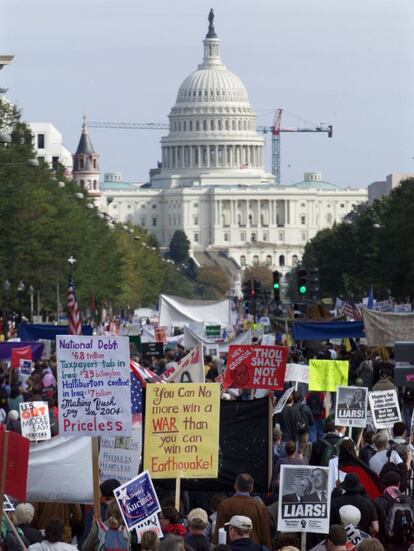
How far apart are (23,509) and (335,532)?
2.47 metres

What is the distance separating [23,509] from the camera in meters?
15.5

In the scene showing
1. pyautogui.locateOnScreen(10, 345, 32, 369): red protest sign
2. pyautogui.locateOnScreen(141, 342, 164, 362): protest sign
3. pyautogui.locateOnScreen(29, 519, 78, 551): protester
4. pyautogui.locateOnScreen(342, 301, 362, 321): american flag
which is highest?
pyautogui.locateOnScreen(342, 301, 362, 321): american flag

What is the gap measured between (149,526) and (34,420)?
17.3 ft

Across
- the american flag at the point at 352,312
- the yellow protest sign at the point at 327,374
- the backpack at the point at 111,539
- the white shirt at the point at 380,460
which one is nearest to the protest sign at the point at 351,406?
the white shirt at the point at 380,460

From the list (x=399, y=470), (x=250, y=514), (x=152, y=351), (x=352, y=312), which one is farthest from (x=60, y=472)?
(x=352, y=312)

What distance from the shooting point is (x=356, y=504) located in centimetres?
1620

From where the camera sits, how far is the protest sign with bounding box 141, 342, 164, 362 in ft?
131

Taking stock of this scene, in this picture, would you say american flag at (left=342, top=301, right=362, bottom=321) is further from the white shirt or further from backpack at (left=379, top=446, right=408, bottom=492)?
backpack at (left=379, top=446, right=408, bottom=492)

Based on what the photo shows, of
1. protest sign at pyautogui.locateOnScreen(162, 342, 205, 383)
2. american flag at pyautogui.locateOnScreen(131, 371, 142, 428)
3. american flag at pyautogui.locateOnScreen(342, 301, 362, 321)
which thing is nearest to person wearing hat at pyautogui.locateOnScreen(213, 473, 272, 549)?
american flag at pyautogui.locateOnScreen(131, 371, 142, 428)

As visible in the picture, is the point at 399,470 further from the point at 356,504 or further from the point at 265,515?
the point at 265,515

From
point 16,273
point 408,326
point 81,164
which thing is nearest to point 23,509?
point 408,326

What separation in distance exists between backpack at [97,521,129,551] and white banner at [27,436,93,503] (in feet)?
5.32

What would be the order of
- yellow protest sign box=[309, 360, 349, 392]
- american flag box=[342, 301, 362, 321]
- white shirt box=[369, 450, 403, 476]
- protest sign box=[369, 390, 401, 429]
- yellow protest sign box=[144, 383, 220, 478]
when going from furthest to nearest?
american flag box=[342, 301, 362, 321] < yellow protest sign box=[309, 360, 349, 392] < protest sign box=[369, 390, 401, 429] < white shirt box=[369, 450, 403, 476] < yellow protest sign box=[144, 383, 220, 478]

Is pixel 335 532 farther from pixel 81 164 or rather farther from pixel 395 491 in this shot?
pixel 81 164
